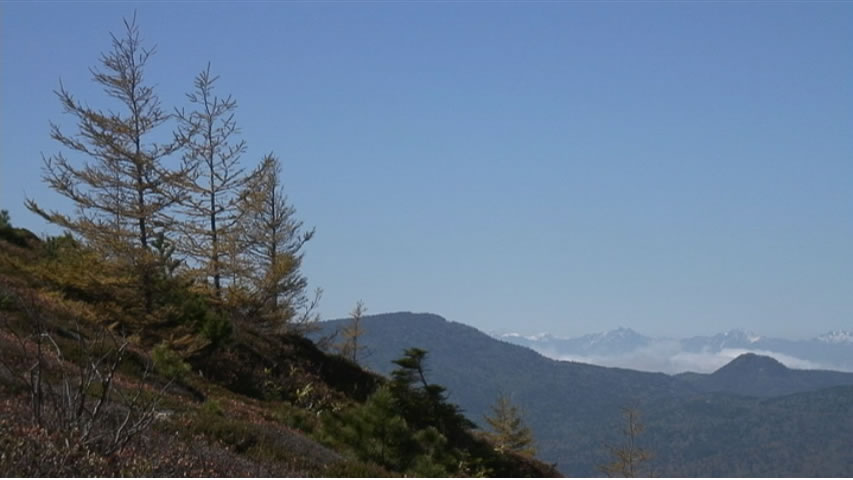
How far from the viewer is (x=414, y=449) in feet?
58.1

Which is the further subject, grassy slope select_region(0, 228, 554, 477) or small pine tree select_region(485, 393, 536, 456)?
small pine tree select_region(485, 393, 536, 456)

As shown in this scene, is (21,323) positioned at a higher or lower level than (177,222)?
lower

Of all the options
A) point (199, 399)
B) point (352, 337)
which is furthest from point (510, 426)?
point (199, 399)

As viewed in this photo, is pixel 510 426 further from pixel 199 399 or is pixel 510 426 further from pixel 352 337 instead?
pixel 199 399

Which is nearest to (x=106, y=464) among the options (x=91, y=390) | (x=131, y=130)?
(x=91, y=390)

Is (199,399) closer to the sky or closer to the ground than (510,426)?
closer to the sky

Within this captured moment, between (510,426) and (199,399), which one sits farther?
(510,426)

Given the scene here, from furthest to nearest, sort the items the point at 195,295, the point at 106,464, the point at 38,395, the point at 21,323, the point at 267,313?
the point at 267,313, the point at 195,295, the point at 21,323, the point at 38,395, the point at 106,464

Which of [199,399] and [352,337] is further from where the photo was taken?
[352,337]

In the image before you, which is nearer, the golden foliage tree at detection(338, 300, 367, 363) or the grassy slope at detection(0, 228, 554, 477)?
the grassy slope at detection(0, 228, 554, 477)

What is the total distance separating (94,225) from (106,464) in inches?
718

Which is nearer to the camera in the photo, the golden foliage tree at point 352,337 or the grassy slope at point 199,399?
the grassy slope at point 199,399

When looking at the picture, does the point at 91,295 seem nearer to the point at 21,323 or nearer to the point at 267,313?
the point at 21,323

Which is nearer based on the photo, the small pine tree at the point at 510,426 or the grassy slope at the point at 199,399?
the grassy slope at the point at 199,399
